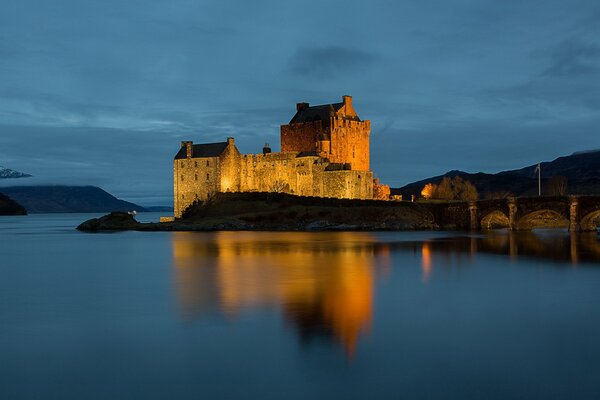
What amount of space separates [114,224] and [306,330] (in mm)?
75283

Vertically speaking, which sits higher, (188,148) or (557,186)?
(188,148)

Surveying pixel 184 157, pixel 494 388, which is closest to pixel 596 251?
pixel 494 388

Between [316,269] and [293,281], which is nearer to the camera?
[293,281]

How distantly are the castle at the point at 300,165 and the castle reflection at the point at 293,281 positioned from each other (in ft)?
82.9

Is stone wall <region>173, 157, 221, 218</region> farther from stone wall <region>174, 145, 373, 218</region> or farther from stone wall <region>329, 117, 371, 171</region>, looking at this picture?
stone wall <region>329, 117, 371, 171</region>

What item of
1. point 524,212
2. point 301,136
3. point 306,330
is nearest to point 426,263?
point 306,330

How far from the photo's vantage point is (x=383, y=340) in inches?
688

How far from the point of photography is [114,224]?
295ft

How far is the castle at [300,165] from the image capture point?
7919 cm

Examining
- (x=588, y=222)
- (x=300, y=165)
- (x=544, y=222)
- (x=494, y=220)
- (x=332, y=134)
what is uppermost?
(x=332, y=134)

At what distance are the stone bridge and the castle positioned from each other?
985 cm

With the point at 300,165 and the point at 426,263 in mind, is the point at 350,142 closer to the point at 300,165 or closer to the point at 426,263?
the point at 300,165

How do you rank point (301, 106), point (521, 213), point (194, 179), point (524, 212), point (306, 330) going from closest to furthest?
point (306, 330), point (524, 212), point (521, 213), point (194, 179), point (301, 106)

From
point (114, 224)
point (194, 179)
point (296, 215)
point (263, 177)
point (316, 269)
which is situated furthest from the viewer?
point (114, 224)
